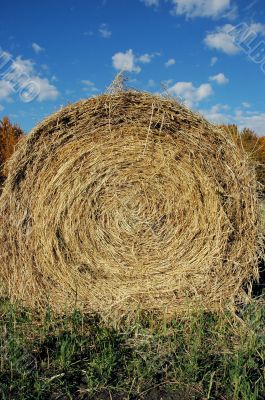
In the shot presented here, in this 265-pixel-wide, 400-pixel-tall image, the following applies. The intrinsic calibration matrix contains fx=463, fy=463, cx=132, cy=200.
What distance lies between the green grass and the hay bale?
1.50 ft

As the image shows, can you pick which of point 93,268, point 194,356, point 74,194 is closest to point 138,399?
point 194,356

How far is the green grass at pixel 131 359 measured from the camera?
3.14m

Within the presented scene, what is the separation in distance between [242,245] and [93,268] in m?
1.48

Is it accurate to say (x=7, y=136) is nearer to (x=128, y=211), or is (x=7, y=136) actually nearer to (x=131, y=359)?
(x=128, y=211)

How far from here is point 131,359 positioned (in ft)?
11.5

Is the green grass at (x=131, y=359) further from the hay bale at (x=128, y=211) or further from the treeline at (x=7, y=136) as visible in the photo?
the treeline at (x=7, y=136)

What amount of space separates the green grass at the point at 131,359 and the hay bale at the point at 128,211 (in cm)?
46

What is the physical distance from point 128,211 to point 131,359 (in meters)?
1.62

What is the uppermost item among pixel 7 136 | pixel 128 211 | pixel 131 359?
pixel 7 136

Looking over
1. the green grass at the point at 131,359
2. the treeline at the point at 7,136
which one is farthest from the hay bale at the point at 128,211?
the treeline at the point at 7,136

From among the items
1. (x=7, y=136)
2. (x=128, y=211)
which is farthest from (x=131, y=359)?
(x=7, y=136)

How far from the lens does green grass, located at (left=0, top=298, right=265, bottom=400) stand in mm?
3141

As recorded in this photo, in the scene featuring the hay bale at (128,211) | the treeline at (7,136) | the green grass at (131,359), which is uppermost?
the treeline at (7,136)

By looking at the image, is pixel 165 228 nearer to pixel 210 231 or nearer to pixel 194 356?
pixel 210 231
